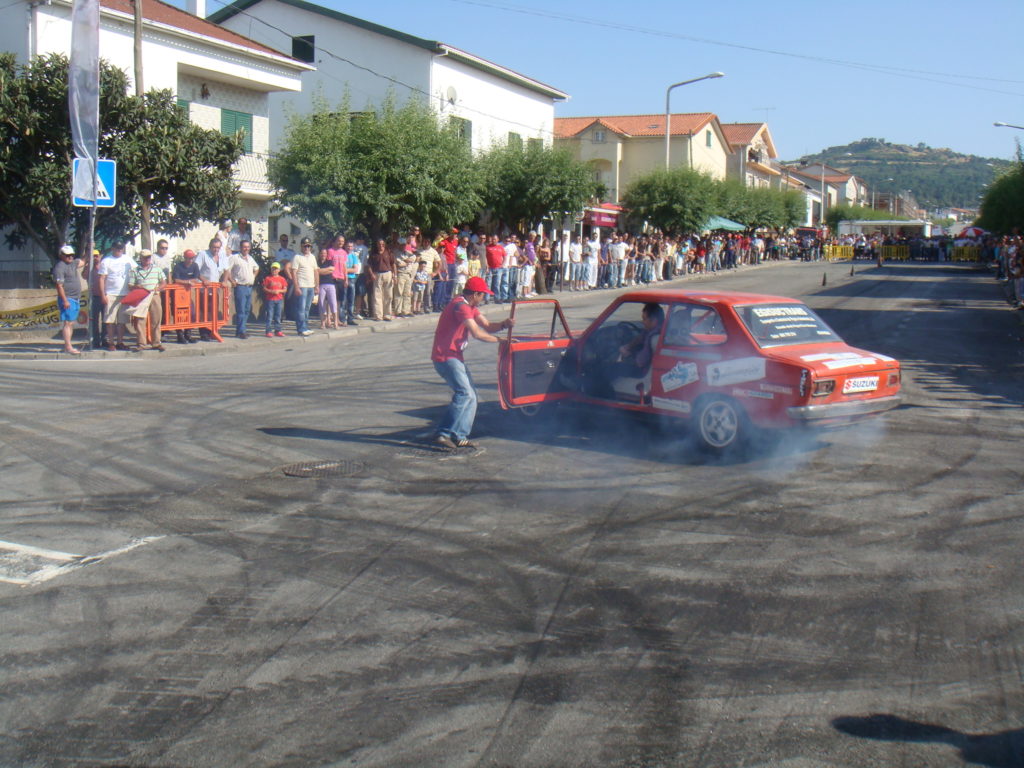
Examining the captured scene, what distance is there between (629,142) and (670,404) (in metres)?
52.1

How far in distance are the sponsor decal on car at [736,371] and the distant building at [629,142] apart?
156 ft

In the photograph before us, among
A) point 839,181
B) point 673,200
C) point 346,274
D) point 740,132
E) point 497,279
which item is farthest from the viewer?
point 839,181

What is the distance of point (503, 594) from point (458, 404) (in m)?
3.61

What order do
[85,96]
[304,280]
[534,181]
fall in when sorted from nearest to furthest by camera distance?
1. [85,96]
2. [304,280]
3. [534,181]

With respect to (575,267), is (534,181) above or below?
above

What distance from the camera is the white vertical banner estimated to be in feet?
49.8

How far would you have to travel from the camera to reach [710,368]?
28.5 ft

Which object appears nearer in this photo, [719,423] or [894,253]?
[719,423]

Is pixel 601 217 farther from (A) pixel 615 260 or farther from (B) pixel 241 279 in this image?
(B) pixel 241 279

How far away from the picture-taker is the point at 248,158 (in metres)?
29.0

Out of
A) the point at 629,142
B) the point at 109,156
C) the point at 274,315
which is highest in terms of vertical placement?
the point at 629,142

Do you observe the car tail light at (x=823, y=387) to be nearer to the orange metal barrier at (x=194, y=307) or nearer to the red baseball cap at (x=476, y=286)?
the red baseball cap at (x=476, y=286)

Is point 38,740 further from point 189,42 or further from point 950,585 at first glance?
point 189,42

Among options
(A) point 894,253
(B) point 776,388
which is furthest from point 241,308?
(A) point 894,253
